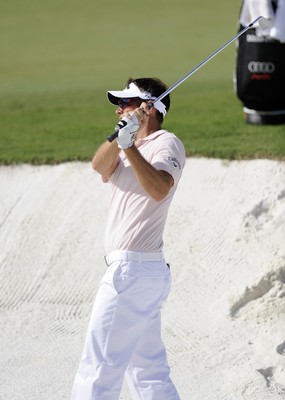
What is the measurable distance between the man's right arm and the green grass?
4996 millimetres

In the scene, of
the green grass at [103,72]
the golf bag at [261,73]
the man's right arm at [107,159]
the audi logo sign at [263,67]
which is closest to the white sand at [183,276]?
the green grass at [103,72]

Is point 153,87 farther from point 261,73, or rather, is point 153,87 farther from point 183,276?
point 261,73

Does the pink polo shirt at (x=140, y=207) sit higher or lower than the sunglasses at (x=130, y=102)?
lower

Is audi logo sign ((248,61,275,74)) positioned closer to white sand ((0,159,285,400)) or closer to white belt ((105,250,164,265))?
white sand ((0,159,285,400))

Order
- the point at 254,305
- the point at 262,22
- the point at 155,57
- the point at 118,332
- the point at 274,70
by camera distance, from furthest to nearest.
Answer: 1. the point at 155,57
2. the point at 274,70
3. the point at 254,305
4. the point at 262,22
5. the point at 118,332

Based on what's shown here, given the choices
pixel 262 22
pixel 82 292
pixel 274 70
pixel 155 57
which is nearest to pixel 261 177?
pixel 274 70

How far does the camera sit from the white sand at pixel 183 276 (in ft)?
26.5

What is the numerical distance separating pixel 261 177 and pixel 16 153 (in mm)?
2765

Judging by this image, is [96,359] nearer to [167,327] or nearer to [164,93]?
[164,93]

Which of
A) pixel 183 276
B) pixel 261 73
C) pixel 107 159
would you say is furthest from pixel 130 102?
pixel 261 73

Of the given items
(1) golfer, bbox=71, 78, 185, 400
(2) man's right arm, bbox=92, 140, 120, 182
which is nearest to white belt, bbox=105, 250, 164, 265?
(1) golfer, bbox=71, 78, 185, 400

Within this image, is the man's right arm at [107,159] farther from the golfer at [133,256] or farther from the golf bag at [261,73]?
the golf bag at [261,73]

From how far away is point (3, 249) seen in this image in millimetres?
10320

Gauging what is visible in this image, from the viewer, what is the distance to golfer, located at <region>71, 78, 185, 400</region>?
6246 millimetres
